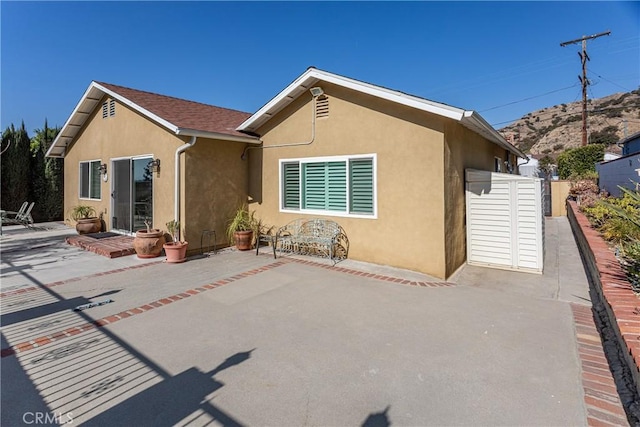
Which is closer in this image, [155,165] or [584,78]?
[155,165]

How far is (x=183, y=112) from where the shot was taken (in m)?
10.4

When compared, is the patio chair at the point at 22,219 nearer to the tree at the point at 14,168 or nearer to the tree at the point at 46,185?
the tree at the point at 14,168

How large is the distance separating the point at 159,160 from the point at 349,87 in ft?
19.8

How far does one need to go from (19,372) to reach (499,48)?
21.9 m

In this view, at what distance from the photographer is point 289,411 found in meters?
2.84

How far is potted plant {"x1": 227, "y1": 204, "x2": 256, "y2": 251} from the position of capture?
9.76 m

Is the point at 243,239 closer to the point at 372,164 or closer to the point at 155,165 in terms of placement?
the point at 155,165

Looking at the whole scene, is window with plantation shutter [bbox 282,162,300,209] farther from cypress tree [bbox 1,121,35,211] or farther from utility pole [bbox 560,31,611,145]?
utility pole [bbox 560,31,611,145]

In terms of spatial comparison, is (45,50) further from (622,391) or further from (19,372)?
(622,391)

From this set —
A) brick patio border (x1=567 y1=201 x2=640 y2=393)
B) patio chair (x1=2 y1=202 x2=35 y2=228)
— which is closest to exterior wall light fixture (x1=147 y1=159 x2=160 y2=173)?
patio chair (x1=2 y1=202 x2=35 y2=228)

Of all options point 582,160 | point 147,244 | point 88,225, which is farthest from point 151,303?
point 582,160

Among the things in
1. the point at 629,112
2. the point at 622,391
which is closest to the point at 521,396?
the point at 622,391

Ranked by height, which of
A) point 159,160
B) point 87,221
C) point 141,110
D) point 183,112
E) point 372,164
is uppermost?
point 183,112

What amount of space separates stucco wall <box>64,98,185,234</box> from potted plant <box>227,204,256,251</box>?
71.5 inches
